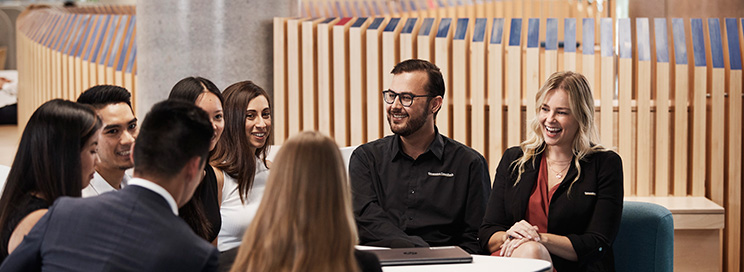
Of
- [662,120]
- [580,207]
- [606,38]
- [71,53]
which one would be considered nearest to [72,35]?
[71,53]

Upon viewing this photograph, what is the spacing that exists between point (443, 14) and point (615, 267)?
481 cm

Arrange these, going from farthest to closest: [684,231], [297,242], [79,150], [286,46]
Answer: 1. [286,46]
2. [684,231]
3. [79,150]
4. [297,242]

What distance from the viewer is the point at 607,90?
4973 millimetres

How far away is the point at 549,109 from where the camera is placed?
3477 millimetres

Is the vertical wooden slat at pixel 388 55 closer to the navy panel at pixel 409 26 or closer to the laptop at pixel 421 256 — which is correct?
the navy panel at pixel 409 26

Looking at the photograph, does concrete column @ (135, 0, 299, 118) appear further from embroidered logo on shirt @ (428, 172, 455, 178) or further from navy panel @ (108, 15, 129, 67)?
embroidered logo on shirt @ (428, 172, 455, 178)

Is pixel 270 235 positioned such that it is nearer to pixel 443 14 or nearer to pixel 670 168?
pixel 670 168

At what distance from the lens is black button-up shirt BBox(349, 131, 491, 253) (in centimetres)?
357

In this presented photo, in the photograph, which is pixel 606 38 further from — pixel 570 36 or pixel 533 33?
pixel 533 33

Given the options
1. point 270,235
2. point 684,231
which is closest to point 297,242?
point 270,235

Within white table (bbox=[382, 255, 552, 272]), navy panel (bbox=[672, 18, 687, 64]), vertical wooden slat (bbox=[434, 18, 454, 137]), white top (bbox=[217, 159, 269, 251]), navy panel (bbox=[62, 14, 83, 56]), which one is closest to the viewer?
white table (bbox=[382, 255, 552, 272])

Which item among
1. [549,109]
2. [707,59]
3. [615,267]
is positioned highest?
[707,59]

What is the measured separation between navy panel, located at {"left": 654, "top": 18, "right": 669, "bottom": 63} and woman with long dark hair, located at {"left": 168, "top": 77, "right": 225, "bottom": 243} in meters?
2.89

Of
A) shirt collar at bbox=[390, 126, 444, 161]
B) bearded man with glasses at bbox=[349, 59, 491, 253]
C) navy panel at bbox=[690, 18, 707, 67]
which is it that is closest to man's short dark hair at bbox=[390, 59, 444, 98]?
bearded man with glasses at bbox=[349, 59, 491, 253]
